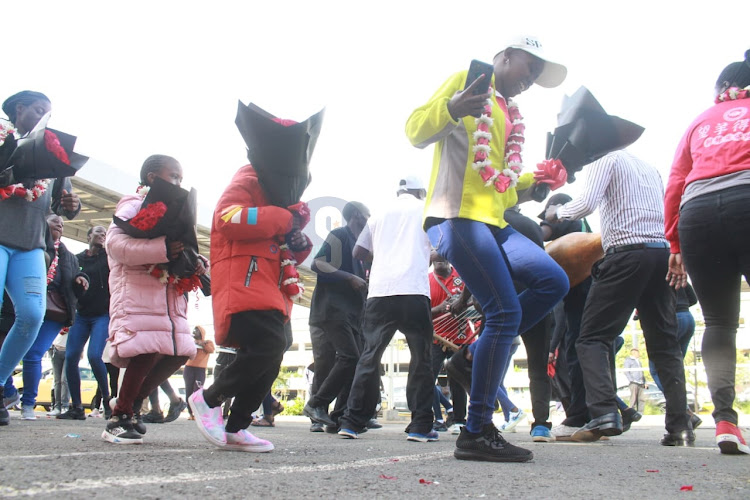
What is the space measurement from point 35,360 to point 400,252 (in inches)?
150

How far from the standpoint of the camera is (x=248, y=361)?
129 inches

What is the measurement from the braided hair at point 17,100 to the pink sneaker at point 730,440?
4.71m

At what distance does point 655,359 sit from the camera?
455cm

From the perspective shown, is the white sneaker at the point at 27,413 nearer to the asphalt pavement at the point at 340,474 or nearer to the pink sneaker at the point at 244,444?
the asphalt pavement at the point at 340,474

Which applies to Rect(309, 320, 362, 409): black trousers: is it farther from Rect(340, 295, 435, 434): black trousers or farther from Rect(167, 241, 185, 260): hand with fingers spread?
Rect(167, 241, 185, 260): hand with fingers spread

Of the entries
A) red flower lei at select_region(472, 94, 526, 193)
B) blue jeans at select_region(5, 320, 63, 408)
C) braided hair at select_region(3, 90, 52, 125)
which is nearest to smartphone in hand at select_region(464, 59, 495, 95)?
red flower lei at select_region(472, 94, 526, 193)

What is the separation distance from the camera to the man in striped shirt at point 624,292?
4.36 m

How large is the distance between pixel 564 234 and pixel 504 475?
3.51 metres

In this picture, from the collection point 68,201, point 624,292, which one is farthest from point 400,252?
point 68,201

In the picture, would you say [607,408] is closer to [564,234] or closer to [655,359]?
[655,359]

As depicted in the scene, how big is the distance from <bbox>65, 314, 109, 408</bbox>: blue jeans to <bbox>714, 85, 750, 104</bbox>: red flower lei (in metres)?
6.10

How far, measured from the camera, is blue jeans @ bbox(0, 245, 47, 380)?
4.42 metres

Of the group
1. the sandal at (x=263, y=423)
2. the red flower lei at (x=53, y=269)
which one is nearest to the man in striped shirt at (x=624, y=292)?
the sandal at (x=263, y=423)

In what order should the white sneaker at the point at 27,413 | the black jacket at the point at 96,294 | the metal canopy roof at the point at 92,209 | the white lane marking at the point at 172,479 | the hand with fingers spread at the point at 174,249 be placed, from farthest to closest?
the metal canopy roof at the point at 92,209 < the black jacket at the point at 96,294 < the white sneaker at the point at 27,413 < the hand with fingers spread at the point at 174,249 < the white lane marking at the point at 172,479
